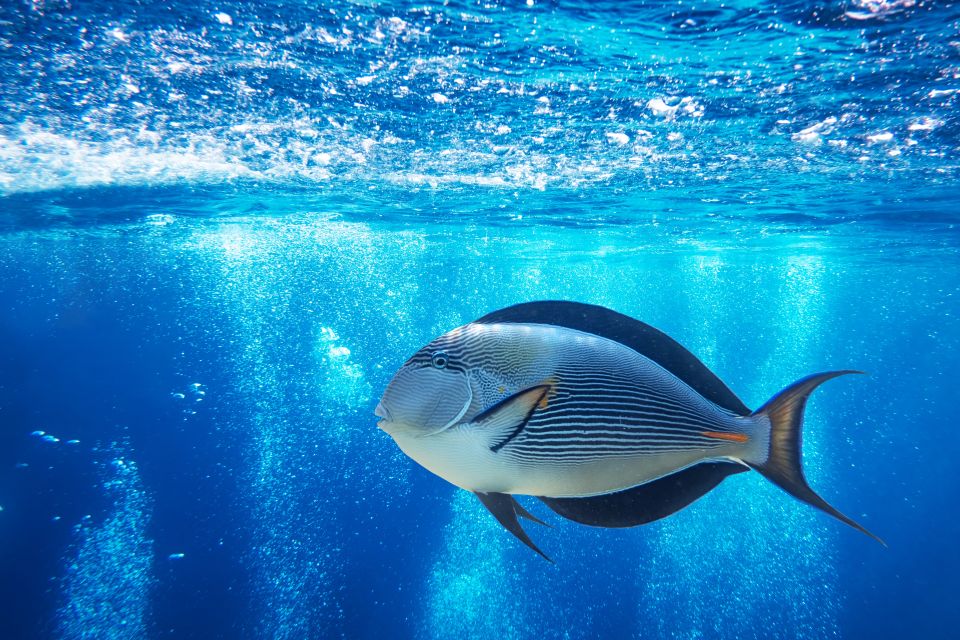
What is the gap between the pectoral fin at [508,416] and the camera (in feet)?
3.77

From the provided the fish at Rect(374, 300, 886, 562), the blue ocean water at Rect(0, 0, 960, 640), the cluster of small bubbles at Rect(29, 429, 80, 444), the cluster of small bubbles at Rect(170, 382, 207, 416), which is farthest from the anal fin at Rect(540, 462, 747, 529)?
the cluster of small bubbles at Rect(170, 382, 207, 416)

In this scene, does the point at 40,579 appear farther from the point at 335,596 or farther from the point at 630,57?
the point at 630,57

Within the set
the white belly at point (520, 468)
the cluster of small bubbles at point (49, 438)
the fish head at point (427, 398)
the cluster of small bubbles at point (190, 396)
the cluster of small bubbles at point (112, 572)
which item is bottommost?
the cluster of small bubbles at point (190, 396)

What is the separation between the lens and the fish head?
1188 millimetres

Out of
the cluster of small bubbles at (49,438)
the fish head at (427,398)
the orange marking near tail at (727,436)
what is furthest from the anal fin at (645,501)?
the cluster of small bubbles at (49,438)

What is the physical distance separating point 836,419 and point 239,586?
5042cm

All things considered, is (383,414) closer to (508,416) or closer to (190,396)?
(508,416)

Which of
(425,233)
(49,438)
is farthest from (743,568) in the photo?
(49,438)

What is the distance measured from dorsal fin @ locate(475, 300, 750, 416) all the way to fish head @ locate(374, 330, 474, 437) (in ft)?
0.89

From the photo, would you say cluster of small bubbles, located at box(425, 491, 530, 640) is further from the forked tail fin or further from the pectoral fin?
the pectoral fin

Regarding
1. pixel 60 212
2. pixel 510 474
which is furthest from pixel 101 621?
pixel 510 474

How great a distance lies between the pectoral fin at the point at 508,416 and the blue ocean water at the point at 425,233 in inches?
238

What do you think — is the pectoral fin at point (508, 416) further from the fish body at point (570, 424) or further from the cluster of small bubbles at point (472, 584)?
the cluster of small bubbles at point (472, 584)

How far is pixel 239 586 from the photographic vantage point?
16.6m
